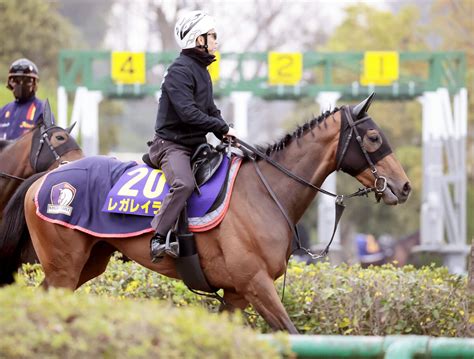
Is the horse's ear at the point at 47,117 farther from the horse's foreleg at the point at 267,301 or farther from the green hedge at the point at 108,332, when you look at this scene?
the green hedge at the point at 108,332

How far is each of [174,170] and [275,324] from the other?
1.24m

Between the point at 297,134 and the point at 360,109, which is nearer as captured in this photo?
the point at 360,109

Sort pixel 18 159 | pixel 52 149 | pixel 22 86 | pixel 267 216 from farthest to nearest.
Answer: pixel 22 86 < pixel 18 159 < pixel 52 149 < pixel 267 216

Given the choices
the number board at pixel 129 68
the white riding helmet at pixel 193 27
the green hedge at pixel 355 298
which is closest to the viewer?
the white riding helmet at pixel 193 27

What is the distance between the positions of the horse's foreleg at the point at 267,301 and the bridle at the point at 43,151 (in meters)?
3.29

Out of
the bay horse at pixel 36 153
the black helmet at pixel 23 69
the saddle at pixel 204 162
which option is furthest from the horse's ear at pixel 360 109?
the black helmet at pixel 23 69

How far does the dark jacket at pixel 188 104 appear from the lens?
7.02 meters

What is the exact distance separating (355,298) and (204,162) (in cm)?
165

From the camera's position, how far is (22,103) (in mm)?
10523

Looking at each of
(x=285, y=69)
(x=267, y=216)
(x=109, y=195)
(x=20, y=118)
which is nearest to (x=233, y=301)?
(x=267, y=216)

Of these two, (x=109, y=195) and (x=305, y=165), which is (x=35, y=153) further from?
(x=305, y=165)

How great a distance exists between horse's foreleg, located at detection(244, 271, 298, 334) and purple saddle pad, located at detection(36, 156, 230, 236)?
1.99 ft

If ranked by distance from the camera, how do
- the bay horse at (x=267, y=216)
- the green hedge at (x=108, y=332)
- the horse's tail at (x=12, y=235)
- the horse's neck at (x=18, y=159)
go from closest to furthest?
the green hedge at (x=108, y=332) → the bay horse at (x=267, y=216) → the horse's tail at (x=12, y=235) → the horse's neck at (x=18, y=159)

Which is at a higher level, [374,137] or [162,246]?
[374,137]
